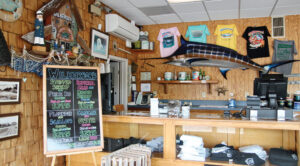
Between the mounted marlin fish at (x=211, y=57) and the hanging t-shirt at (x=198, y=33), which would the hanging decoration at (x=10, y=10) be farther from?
the hanging t-shirt at (x=198, y=33)

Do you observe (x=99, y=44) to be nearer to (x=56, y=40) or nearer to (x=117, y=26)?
(x=117, y=26)

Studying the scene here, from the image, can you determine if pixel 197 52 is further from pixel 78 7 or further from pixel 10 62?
pixel 10 62

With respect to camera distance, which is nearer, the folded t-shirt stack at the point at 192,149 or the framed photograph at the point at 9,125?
the framed photograph at the point at 9,125

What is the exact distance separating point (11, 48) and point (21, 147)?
1.12 m

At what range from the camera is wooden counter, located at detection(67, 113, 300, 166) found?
266 cm

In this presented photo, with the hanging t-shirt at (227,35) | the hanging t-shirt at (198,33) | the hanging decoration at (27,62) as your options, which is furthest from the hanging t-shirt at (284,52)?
the hanging decoration at (27,62)

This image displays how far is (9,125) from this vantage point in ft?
8.66

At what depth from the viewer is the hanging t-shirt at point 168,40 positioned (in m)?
6.00

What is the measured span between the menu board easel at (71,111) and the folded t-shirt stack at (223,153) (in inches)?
51.7

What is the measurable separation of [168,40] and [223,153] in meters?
3.78

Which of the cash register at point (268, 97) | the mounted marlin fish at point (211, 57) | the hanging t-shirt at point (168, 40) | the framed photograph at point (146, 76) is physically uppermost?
the hanging t-shirt at point (168, 40)

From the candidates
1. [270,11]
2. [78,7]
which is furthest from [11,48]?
[270,11]

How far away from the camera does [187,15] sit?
17.4 feet

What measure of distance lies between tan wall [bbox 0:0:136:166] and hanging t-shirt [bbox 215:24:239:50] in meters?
3.87
